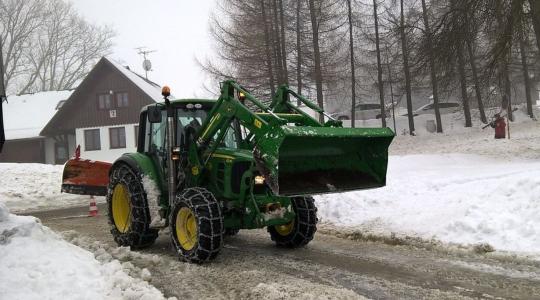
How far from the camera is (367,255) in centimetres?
686

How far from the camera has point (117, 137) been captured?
35.7m

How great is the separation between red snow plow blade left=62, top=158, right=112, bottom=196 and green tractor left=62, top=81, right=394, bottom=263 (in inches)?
76.3

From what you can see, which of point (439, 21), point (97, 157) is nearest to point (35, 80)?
point (97, 157)

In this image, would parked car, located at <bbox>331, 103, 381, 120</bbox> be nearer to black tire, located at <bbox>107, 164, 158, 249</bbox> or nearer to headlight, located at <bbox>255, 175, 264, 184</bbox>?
black tire, located at <bbox>107, 164, 158, 249</bbox>

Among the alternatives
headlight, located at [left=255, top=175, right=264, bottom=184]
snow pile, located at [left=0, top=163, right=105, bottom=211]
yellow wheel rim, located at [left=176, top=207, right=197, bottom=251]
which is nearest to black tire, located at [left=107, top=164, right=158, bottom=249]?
yellow wheel rim, located at [left=176, top=207, right=197, bottom=251]

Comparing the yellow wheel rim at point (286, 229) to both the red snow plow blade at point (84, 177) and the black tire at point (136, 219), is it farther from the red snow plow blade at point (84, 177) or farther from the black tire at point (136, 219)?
the red snow plow blade at point (84, 177)

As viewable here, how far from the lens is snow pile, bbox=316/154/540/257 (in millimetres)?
7090

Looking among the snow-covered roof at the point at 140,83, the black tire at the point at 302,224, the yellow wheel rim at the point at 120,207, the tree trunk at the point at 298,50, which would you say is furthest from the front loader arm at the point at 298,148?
the snow-covered roof at the point at 140,83

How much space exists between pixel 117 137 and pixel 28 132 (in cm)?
670

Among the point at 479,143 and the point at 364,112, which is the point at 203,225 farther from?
the point at 364,112

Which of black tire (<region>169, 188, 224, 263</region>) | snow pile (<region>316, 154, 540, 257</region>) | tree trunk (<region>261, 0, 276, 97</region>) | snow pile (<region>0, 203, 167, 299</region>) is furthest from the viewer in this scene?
tree trunk (<region>261, 0, 276, 97</region>)

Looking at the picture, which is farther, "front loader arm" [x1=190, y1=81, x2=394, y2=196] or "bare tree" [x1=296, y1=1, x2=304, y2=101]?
"bare tree" [x1=296, y1=1, x2=304, y2=101]

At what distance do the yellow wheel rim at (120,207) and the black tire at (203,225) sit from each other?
1.63 metres

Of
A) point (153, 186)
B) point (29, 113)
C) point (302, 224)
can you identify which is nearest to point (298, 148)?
point (302, 224)
